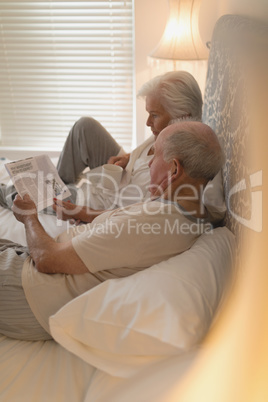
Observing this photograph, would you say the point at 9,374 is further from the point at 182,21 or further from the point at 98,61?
the point at 98,61

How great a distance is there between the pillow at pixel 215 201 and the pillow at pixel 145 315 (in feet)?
0.95

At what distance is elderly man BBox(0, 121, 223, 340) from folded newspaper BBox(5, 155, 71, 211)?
0.38 m

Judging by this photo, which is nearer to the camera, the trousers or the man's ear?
the man's ear

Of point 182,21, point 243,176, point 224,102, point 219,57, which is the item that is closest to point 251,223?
point 243,176

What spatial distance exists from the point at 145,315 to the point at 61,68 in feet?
8.53

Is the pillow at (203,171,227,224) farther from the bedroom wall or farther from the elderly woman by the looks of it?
the bedroom wall

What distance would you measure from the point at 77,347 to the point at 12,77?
273cm

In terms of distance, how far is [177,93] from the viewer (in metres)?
1.54

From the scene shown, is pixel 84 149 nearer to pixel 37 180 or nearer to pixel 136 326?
pixel 37 180

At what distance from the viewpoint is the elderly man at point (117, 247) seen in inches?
37.3

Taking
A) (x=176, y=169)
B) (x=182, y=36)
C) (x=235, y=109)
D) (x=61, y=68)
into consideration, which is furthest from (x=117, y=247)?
(x=61, y=68)

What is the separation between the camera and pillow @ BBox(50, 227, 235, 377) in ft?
2.25

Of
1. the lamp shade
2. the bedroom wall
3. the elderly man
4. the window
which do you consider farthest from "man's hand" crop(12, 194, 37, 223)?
the window

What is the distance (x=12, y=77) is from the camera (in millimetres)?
2980
